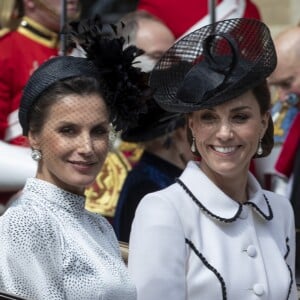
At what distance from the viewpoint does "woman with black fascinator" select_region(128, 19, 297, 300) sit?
11.4ft

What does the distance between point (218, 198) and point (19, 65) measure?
6.40 feet

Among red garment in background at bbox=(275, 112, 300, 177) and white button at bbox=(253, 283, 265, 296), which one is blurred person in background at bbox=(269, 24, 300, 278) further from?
white button at bbox=(253, 283, 265, 296)

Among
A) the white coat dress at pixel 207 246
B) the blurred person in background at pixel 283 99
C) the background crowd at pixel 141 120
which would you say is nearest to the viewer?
the white coat dress at pixel 207 246

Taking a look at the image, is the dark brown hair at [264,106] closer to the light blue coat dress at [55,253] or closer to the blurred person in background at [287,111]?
the light blue coat dress at [55,253]

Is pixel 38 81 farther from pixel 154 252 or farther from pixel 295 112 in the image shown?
pixel 295 112

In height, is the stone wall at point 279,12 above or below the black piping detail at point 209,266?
below

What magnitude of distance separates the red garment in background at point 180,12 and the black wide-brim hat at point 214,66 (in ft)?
6.87

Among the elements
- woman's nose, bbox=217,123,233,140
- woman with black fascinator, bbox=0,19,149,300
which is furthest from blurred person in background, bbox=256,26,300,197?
woman with black fascinator, bbox=0,19,149,300

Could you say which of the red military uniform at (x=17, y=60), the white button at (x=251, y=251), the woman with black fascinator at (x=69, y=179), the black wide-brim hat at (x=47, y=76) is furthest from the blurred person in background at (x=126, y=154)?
the black wide-brim hat at (x=47, y=76)

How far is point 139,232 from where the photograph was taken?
350cm

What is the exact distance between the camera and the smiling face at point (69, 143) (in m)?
3.22

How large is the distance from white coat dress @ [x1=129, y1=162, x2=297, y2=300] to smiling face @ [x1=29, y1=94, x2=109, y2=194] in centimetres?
33

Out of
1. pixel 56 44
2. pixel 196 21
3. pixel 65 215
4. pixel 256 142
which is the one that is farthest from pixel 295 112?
pixel 65 215

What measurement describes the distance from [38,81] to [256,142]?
795 mm
